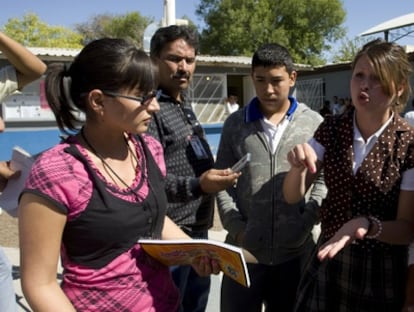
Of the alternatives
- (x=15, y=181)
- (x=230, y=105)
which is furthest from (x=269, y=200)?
(x=230, y=105)

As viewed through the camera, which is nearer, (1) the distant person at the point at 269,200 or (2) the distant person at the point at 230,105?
(1) the distant person at the point at 269,200

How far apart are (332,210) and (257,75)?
0.88 meters

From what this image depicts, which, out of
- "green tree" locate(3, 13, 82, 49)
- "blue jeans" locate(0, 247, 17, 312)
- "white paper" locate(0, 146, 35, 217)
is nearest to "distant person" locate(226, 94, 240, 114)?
"blue jeans" locate(0, 247, 17, 312)

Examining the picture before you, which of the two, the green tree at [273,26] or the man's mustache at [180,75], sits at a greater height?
the green tree at [273,26]

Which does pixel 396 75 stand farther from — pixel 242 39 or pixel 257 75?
pixel 242 39

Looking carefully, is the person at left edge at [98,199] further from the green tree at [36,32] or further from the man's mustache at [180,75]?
the green tree at [36,32]

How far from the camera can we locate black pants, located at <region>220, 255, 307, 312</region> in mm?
2324

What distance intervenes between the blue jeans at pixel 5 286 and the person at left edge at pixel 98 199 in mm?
1257

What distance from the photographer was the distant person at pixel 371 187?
1.70 m

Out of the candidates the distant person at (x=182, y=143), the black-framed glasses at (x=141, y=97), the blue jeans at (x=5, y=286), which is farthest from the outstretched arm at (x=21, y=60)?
the black-framed glasses at (x=141, y=97)

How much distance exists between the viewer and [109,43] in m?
1.50

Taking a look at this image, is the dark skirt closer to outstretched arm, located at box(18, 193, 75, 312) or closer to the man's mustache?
outstretched arm, located at box(18, 193, 75, 312)

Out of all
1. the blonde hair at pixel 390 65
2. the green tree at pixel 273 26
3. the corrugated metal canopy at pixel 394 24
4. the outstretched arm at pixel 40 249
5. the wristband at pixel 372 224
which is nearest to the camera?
the outstretched arm at pixel 40 249

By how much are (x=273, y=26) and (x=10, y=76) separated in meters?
29.8
